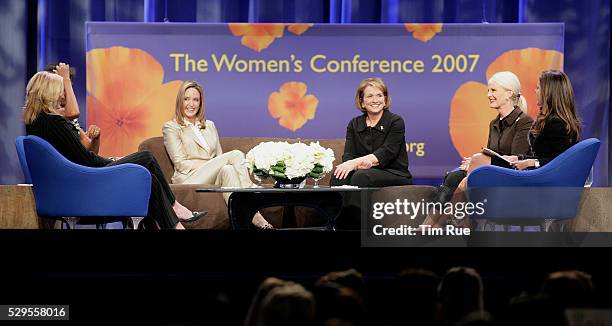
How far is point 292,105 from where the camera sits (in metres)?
6.28

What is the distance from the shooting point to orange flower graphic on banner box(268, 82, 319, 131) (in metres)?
6.29

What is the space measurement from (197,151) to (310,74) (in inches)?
51.7

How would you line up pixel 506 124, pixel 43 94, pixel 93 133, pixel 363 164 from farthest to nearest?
pixel 93 133, pixel 363 164, pixel 506 124, pixel 43 94

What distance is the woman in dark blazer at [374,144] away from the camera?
16.8 feet

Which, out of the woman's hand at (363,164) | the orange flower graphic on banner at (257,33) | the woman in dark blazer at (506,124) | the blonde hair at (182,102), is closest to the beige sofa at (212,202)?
the blonde hair at (182,102)

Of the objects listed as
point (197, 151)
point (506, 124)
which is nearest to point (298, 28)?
A: point (197, 151)

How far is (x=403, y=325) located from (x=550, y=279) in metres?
0.09

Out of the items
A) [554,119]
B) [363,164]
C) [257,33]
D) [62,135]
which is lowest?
[363,164]

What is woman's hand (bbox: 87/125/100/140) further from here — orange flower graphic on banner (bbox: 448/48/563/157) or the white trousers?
orange flower graphic on banner (bbox: 448/48/563/157)

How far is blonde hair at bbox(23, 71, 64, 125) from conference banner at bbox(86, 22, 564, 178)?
1.97 meters

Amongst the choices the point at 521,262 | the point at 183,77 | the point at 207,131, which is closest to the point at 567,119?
the point at 207,131

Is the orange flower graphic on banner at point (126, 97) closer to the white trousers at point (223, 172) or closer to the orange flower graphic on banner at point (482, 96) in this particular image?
the white trousers at point (223, 172)

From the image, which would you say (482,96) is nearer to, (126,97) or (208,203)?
Answer: (208,203)

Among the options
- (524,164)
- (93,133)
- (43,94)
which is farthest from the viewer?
(93,133)
